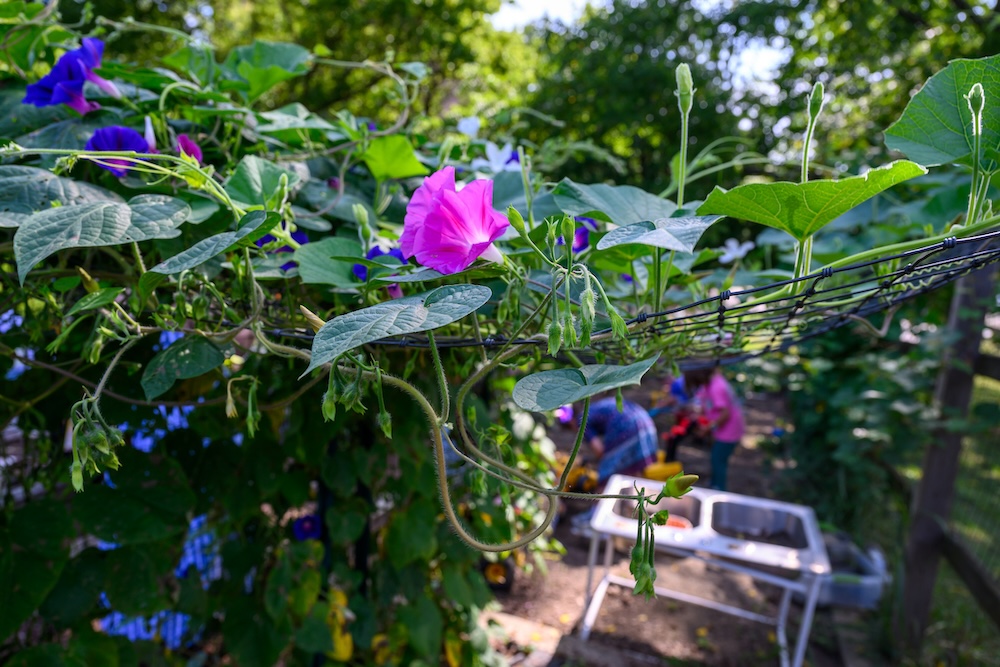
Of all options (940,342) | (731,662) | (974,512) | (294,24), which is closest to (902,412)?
(940,342)

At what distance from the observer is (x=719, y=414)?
4059 millimetres

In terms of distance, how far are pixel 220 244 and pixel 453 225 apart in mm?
186

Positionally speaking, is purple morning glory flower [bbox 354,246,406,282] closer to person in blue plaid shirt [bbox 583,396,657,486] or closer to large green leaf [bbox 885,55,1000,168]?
large green leaf [bbox 885,55,1000,168]

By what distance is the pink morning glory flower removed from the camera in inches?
20.0

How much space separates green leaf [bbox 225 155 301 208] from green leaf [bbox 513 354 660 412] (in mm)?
371

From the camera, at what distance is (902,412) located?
2.61m

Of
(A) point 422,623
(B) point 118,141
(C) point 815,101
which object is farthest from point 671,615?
(B) point 118,141

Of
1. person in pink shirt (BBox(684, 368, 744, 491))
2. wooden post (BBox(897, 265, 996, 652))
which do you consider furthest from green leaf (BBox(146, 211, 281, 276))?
person in pink shirt (BBox(684, 368, 744, 491))

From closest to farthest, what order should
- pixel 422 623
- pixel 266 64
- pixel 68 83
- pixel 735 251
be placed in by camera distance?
pixel 68 83 → pixel 266 64 → pixel 735 251 → pixel 422 623

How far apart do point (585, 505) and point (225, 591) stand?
3.44 metres

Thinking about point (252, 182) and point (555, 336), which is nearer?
point (555, 336)

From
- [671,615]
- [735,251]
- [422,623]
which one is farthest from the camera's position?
[671,615]

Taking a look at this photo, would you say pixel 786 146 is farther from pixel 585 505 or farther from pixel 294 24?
pixel 294 24

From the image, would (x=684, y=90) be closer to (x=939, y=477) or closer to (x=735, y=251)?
(x=735, y=251)
